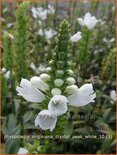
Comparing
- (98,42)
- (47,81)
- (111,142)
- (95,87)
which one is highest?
(98,42)

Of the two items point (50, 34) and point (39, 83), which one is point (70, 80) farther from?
point (50, 34)

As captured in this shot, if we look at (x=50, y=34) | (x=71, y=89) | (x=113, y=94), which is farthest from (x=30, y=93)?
(x=50, y=34)

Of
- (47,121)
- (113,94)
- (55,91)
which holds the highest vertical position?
(113,94)

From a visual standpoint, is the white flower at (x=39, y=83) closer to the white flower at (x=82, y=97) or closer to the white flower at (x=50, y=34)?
the white flower at (x=82, y=97)

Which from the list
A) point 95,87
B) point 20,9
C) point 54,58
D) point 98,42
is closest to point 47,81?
point 54,58

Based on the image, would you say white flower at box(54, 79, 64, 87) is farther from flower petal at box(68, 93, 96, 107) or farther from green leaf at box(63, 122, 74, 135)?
green leaf at box(63, 122, 74, 135)

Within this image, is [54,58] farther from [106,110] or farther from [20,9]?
[106,110]

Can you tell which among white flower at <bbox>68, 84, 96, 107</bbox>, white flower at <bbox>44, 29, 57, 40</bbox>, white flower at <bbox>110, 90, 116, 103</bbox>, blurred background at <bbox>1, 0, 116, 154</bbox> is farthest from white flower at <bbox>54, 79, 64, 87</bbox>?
white flower at <bbox>44, 29, 57, 40</bbox>

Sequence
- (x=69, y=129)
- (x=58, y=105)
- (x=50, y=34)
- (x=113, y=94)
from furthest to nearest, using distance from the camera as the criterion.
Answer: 1. (x=50, y=34)
2. (x=113, y=94)
3. (x=69, y=129)
4. (x=58, y=105)
